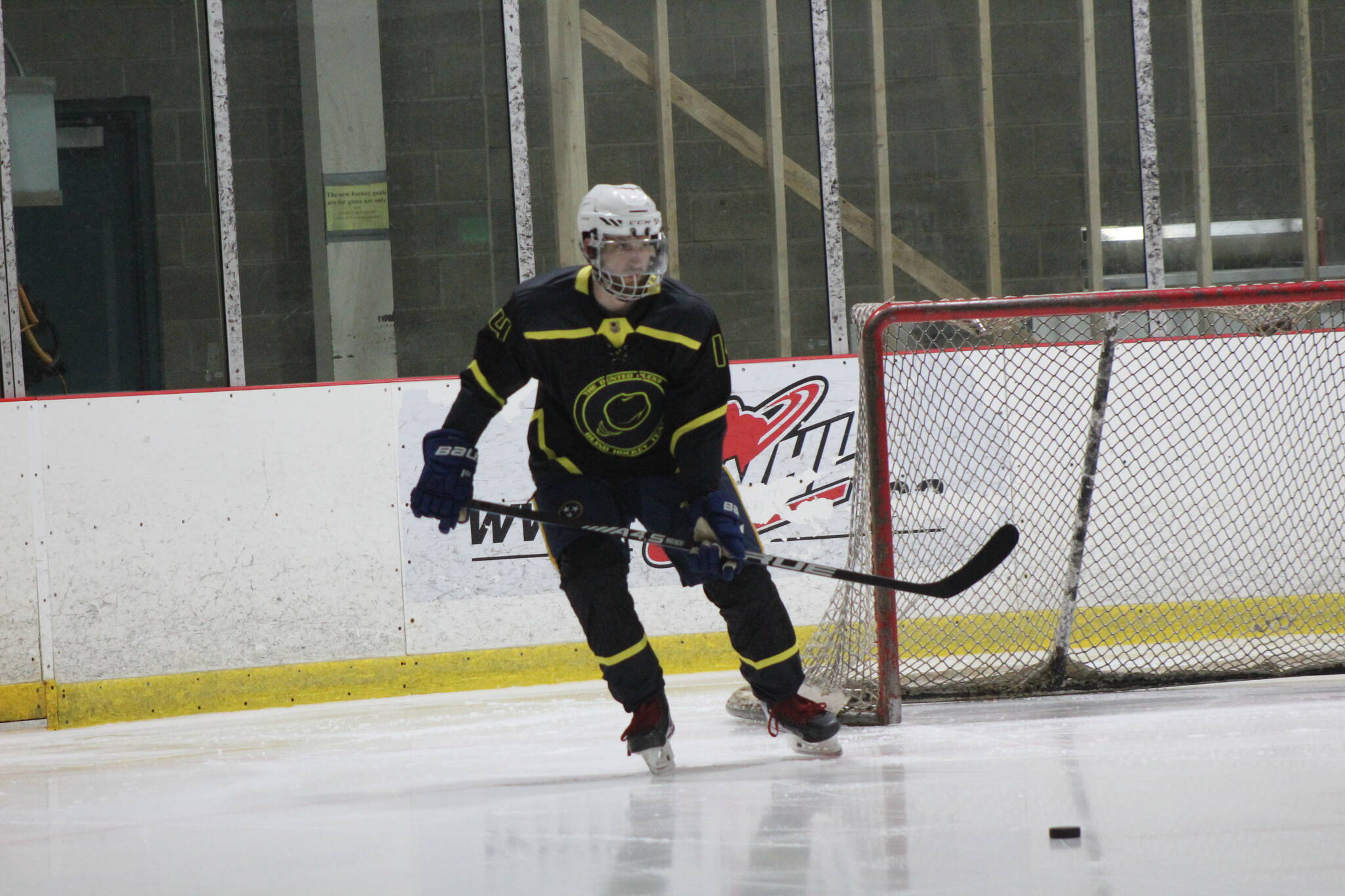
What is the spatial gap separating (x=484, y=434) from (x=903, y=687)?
149 centimetres

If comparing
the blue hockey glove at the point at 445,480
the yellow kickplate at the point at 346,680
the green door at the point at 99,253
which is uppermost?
the green door at the point at 99,253

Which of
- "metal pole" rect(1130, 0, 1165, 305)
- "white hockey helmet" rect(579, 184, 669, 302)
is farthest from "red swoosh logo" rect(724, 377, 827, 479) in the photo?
"white hockey helmet" rect(579, 184, 669, 302)

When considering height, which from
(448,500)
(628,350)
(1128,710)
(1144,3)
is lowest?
(1128,710)

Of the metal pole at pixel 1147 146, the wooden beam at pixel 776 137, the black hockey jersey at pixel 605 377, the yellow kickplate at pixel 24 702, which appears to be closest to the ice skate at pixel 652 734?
the black hockey jersey at pixel 605 377

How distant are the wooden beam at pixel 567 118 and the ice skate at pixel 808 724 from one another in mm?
2724

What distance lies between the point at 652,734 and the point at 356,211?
3.60 m

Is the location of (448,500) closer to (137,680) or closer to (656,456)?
(656,456)

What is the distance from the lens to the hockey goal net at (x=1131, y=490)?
12.7ft

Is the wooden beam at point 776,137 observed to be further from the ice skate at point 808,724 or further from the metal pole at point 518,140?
the ice skate at point 808,724

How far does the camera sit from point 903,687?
11.4 ft

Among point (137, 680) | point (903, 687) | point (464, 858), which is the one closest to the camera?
point (464, 858)

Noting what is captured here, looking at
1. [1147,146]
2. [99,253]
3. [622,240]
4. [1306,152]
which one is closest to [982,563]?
[622,240]

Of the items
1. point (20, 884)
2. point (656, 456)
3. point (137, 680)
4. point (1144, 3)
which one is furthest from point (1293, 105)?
point (20, 884)

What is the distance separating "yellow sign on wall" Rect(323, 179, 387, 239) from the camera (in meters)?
5.66
